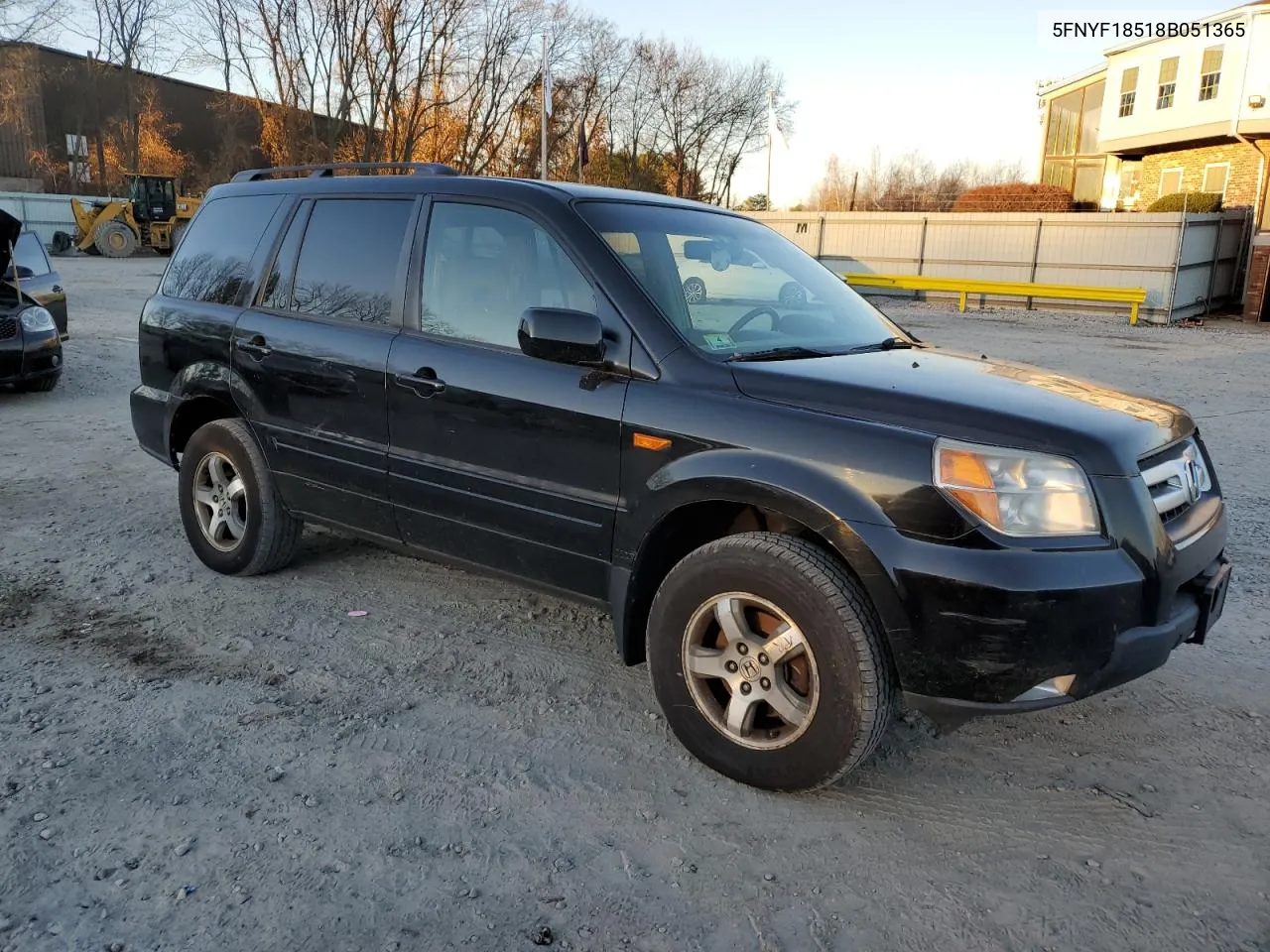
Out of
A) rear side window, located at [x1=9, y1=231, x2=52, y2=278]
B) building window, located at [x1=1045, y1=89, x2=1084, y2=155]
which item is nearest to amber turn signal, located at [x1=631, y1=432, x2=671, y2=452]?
rear side window, located at [x1=9, y1=231, x2=52, y2=278]

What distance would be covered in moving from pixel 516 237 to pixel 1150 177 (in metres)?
36.2

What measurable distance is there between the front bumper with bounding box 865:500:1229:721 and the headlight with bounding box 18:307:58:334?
9510 millimetres

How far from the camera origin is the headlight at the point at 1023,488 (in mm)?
2588

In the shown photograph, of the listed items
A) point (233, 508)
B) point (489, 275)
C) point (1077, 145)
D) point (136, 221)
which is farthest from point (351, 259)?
point (1077, 145)

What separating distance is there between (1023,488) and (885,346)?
4.05 ft

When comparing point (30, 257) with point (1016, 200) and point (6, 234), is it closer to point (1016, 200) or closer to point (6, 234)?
point (6, 234)

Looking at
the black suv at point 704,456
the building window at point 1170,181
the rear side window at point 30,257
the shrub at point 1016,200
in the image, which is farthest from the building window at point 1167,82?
the black suv at point 704,456

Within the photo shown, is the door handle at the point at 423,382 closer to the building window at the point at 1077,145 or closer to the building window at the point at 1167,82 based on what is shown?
the building window at the point at 1167,82

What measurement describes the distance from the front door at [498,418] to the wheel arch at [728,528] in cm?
14

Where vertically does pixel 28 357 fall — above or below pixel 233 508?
above

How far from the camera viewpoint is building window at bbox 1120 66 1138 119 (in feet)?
108

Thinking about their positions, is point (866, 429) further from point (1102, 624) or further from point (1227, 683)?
point (1227, 683)

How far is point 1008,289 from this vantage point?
2241 centimetres

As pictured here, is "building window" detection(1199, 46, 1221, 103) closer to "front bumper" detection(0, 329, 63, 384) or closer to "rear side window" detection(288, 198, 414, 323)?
"front bumper" detection(0, 329, 63, 384)
